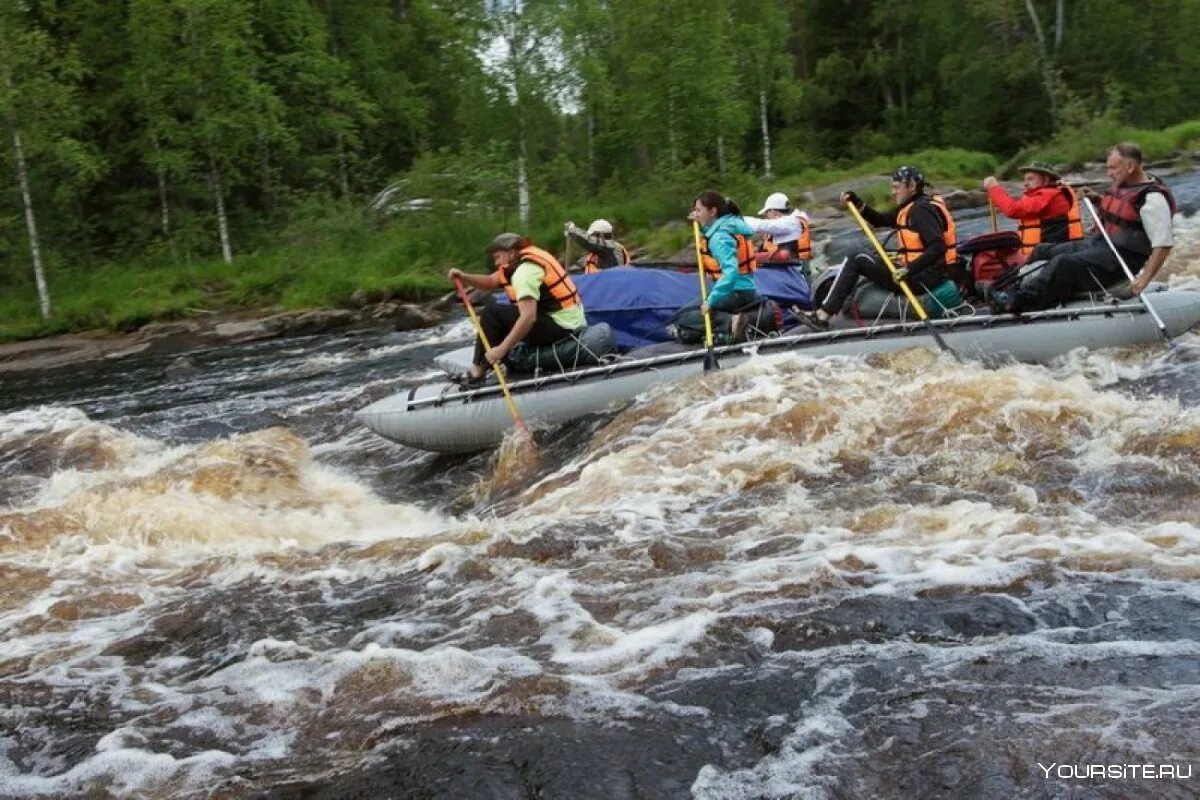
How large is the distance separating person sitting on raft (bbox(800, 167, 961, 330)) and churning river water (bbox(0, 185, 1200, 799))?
0.82m

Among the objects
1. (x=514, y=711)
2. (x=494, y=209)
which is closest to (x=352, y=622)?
(x=514, y=711)

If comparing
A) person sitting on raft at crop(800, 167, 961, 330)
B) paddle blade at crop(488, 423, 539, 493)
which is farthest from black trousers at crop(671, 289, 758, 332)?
paddle blade at crop(488, 423, 539, 493)

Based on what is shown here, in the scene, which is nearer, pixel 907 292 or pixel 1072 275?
pixel 907 292

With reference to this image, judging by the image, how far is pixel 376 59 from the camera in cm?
3231

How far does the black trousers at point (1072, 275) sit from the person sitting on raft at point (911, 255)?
0.55 meters

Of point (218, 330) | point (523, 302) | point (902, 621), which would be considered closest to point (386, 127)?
point (218, 330)

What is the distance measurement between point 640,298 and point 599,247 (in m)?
1.86

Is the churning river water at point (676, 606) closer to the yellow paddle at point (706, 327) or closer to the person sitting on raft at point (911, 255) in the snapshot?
the yellow paddle at point (706, 327)

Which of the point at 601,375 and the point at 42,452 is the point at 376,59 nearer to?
the point at 42,452

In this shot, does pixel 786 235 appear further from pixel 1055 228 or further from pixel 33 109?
pixel 33 109

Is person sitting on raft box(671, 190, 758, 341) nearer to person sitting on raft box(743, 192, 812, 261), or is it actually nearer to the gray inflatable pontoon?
the gray inflatable pontoon

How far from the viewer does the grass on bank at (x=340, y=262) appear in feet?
70.6

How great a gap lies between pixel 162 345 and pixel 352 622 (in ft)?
51.2

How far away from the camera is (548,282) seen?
28.4 ft
